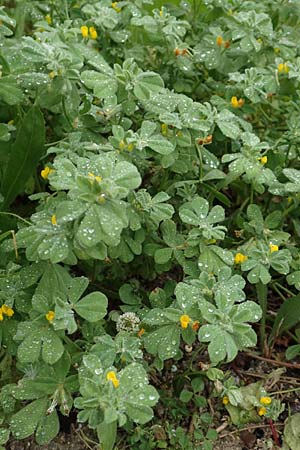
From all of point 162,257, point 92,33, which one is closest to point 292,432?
point 162,257

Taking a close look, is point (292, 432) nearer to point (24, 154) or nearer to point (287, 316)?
point (287, 316)

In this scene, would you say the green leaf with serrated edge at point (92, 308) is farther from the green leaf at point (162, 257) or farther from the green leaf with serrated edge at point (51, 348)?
the green leaf at point (162, 257)

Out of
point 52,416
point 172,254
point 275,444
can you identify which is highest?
point 172,254

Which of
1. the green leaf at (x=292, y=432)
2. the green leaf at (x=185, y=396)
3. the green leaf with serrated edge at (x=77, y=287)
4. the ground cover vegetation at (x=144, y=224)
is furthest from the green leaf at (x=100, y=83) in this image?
the green leaf at (x=292, y=432)

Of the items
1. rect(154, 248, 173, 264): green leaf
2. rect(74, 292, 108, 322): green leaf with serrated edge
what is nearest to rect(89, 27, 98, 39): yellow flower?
rect(154, 248, 173, 264): green leaf

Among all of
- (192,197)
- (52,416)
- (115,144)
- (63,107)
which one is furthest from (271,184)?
(52,416)

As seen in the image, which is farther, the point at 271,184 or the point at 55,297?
the point at 271,184

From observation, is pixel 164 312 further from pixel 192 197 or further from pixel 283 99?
pixel 283 99
